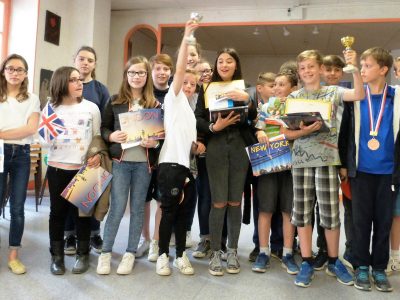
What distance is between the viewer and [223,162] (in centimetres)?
238

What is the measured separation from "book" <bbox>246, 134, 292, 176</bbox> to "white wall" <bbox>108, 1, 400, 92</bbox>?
15.0 feet

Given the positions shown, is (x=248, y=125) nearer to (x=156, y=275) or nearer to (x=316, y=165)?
(x=316, y=165)

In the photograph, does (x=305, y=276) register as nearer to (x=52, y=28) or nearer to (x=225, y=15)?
(x=52, y=28)

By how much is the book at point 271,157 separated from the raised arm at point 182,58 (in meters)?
Answer: 0.64

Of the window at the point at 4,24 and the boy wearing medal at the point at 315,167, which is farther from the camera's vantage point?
the window at the point at 4,24

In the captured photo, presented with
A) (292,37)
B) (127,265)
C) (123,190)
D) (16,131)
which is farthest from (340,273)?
(292,37)

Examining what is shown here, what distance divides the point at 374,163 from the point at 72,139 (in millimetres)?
1891

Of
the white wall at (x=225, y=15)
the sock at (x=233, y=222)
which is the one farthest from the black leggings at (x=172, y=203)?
the white wall at (x=225, y=15)

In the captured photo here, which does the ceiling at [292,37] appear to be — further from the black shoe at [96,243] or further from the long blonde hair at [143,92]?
the black shoe at [96,243]

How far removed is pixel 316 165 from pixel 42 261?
195 cm

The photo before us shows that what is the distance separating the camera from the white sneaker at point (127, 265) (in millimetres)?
2355

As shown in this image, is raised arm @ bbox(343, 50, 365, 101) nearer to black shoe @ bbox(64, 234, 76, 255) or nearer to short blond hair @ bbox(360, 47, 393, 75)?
short blond hair @ bbox(360, 47, 393, 75)

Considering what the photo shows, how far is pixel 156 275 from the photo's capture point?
2361mm

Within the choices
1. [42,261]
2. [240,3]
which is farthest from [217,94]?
[240,3]
